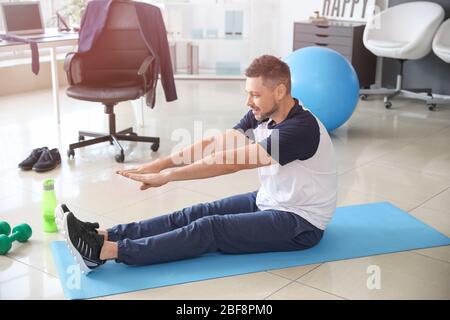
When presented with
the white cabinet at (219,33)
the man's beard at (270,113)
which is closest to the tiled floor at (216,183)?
the white cabinet at (219,33)

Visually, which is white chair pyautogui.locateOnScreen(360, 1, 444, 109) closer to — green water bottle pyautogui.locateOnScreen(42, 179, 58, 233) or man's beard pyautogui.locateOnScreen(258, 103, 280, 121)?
man's beard pyautogui.locateOnScreen(258, 103, 280, 121)

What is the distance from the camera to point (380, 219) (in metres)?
3.33

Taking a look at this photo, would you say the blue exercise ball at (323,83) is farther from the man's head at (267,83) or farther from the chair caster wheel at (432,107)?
the man's head at (267,83)

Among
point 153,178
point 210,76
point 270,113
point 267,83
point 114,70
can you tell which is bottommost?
point 210,76

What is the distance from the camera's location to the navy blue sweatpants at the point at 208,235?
8.91 feet

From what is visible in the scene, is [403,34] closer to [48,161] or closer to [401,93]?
[401,93]

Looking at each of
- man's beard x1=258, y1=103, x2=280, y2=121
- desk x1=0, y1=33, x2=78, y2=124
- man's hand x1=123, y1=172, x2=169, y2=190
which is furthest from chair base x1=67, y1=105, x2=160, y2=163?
man's beard x1=258, y1=103, x2=280, y2=121

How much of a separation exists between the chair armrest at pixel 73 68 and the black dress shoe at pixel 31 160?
21.0 inches

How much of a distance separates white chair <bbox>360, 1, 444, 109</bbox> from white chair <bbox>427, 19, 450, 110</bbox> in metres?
0.07

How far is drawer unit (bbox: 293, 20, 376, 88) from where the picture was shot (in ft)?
20.6

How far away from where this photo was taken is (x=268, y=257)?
2852mm


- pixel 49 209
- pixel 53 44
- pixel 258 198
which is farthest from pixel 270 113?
pixel 53 44

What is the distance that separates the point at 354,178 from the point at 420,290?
1.51 metres

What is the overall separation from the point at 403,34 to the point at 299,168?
12.8ft
